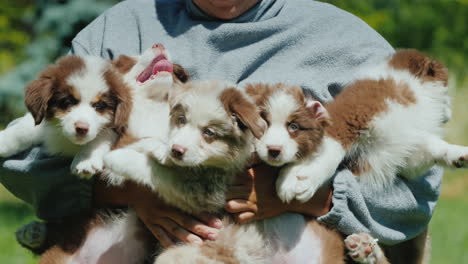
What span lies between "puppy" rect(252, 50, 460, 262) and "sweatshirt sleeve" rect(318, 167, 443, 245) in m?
0.08

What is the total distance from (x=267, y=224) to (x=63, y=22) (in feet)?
22.1

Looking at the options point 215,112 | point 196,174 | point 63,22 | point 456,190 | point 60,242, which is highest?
point 215,112

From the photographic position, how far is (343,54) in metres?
4.25

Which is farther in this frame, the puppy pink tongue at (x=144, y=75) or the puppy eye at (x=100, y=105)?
the puppy pink tongue at (x=144, y=75)

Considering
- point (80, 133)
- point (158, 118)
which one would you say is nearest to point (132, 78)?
point (158, 118)

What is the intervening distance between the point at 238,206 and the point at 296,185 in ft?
1.16

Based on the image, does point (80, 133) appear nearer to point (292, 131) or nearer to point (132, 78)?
point (132, 78)

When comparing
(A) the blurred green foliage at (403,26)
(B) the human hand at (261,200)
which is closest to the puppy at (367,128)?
(B) the human hand at (261,200)

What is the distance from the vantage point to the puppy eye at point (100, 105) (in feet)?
11.8

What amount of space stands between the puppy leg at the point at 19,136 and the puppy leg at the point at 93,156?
1.20 ft

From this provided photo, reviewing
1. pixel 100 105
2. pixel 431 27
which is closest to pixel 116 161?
pixel 100 105

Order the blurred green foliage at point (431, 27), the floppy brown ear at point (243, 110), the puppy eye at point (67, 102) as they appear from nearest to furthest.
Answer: the floppy brown ear at point (243, 110) < the puppy eye at point (67, 102) < the blurred green foliage at point (431, 27)

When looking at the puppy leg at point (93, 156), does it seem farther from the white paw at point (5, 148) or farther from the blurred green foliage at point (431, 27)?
the blurred green foliage at point (431, 27)

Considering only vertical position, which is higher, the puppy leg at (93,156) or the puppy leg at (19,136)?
the puppy leg at (93,156)
